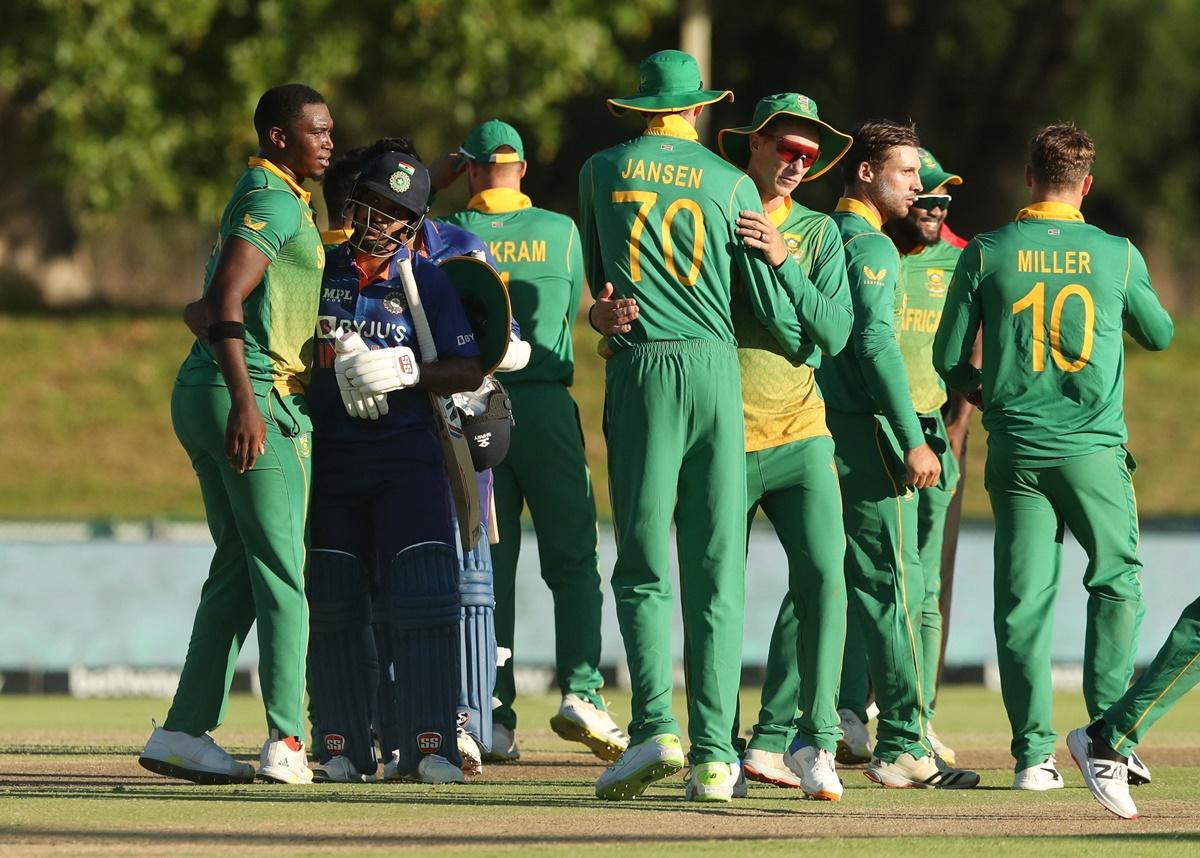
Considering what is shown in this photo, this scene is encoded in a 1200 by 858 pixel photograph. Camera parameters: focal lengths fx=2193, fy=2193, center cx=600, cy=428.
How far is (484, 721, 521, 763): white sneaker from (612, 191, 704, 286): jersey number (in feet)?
8.54

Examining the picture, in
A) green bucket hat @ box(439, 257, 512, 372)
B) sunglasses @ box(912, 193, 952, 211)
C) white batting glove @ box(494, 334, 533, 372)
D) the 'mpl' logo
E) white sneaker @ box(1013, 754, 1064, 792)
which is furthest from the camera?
sunglasses @ box(912, 193, 952, 211)

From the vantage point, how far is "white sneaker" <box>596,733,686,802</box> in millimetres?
6895

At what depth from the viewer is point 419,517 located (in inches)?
300

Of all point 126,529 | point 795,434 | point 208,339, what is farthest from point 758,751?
point 126,529

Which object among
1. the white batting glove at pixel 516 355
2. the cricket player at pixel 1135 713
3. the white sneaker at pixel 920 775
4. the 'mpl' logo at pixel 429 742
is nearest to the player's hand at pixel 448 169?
the white batting glove at pixel 516 355

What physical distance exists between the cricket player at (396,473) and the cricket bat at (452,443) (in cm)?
3

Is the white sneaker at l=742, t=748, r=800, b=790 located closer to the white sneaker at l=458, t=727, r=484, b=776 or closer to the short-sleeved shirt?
the white sneaker at l=458, t=727, r=484, b=776

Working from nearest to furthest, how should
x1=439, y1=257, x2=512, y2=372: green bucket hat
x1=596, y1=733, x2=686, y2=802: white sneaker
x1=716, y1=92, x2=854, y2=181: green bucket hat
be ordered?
1. x1=596, y1=733, x2=686, y2=802: white sneaker
2. x1=716, y1=92, x2=854, y2=181: green bucket hat
3. x1=439, y1=257, x2=512, y2=372: green bucket hat

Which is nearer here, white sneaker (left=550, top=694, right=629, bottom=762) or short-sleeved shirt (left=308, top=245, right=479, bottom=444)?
short-sleeved shirt (left=308, top=245, right=479, bottom=444)

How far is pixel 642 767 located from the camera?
6949 millimetres

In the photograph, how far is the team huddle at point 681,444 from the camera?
708 centimetres

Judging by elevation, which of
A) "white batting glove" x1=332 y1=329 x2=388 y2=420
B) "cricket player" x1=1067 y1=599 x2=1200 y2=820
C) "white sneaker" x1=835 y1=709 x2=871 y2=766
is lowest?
"white sneaker" x1=835 y1=709 x2=871 y2=766

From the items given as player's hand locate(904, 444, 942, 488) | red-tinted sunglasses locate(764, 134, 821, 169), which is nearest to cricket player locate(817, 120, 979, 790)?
player's hand locate(904, 444, 942, 488)

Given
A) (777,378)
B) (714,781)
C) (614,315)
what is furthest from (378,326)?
(714,781)
